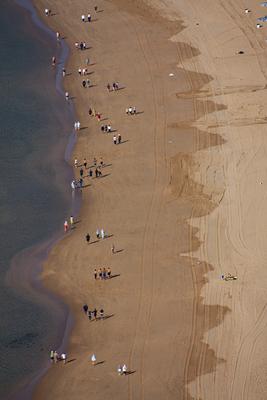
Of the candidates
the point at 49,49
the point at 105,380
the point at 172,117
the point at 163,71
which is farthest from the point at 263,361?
the point at 49,49

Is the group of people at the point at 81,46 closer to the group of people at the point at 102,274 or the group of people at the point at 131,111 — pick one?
the group of people at the point at 131,111

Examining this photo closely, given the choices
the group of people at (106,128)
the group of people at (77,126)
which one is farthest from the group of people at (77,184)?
the group of people at (77,126)

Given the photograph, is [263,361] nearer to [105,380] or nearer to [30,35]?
[105,380]

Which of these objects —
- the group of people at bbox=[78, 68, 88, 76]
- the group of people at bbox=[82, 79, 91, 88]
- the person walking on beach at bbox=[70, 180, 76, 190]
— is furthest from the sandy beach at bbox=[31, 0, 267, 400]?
the person walking on beach at bbox=[70, 180, 76, 190]

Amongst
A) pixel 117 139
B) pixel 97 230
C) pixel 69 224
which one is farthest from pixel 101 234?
pixel 117 139

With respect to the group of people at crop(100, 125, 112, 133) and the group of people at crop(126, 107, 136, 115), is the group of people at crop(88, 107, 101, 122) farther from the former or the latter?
the group of people at crop(126, 107, 136, 115)

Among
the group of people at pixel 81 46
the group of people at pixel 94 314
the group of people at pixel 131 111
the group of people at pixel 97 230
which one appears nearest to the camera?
the group of people at pixel 97 230
